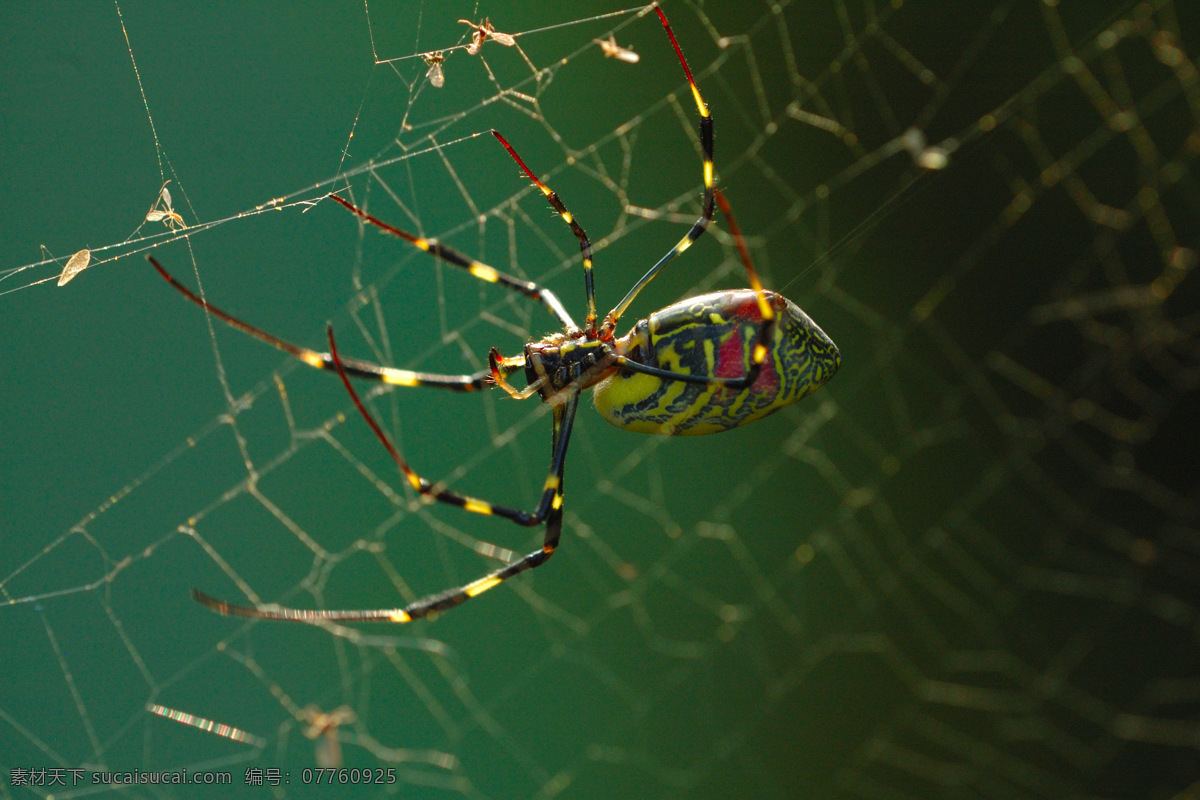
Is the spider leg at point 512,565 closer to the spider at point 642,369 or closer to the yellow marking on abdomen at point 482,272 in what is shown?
the spider at point 642,369

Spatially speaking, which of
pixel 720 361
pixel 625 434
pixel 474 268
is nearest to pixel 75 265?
pixel 474 268

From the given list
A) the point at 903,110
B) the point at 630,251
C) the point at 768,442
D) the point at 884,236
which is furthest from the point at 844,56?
the point at 768,442

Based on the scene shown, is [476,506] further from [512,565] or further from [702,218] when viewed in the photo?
[702,218]

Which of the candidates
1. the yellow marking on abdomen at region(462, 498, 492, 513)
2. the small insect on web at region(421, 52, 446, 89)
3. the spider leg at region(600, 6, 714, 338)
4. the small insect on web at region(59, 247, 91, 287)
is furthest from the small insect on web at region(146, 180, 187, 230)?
the spider leg at region(600, 6, 714, 338)

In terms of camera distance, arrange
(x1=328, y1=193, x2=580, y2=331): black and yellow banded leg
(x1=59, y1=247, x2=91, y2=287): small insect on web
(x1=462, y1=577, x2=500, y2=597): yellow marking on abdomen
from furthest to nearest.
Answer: (x1=462, y1=577, x2=500, y2=597): yellow marking on abdomen
(x1=328, y1=193, x2=580, y2=331): black and yellow banded leg
(x1=59, y1=247, x2=91, y2=287): small insect on web

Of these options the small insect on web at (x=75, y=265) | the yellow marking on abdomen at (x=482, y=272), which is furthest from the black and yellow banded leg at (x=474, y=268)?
the small insect on web at (x=75, y=265)

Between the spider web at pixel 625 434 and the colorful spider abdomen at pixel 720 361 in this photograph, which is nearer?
the colorful spider abdomen at pixel 720 361

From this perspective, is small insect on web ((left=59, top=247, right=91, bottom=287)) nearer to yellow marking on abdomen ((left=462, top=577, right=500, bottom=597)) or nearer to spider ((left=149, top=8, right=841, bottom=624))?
spider ((left=149, top=8, right=841, bottom=624))
